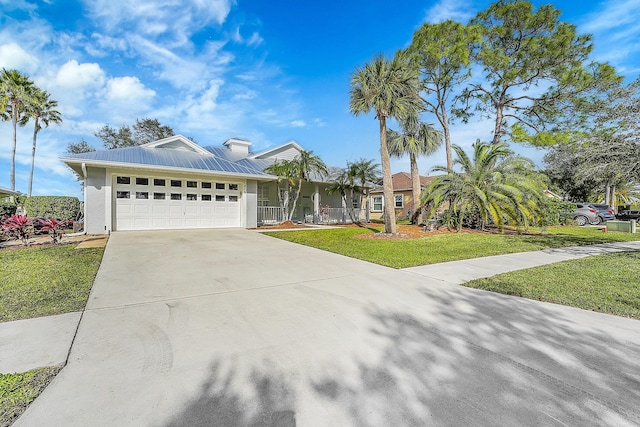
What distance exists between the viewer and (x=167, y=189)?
1334 cm

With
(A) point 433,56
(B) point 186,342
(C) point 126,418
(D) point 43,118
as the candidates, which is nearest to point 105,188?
(B) point 186,342

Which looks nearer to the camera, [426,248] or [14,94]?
[426,248]

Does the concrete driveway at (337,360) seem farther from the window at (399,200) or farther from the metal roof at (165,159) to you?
the window at (399,200)

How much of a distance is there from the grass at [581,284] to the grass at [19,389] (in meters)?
5.61

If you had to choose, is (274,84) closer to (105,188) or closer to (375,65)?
(375,65)

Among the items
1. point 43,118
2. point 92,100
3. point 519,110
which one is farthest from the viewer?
point 43,118

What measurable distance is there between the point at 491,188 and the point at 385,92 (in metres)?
6.95

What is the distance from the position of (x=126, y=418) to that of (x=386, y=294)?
3.50 meters

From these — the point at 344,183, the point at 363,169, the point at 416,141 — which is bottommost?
the point at 344,183

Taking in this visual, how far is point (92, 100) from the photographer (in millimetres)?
17594

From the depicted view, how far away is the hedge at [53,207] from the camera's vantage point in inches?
548

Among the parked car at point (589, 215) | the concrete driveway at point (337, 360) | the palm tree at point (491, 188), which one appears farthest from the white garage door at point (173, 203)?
the parked car at point (589, 215)

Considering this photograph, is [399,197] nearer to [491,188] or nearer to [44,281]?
[491,188]

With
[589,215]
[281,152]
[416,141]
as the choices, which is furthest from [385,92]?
[589,215]
